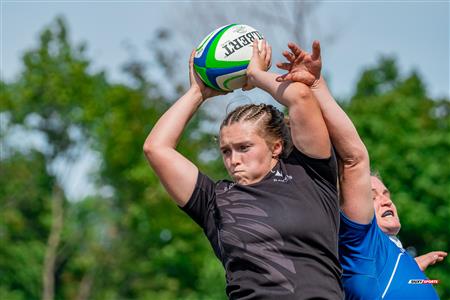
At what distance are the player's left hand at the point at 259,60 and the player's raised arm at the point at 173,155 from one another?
347 millimetres

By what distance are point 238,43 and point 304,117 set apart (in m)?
0.75

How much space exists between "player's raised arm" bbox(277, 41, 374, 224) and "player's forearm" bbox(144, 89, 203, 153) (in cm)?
55

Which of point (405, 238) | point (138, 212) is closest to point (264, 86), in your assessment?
point (405, 238)

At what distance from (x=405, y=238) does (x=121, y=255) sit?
16270 mm

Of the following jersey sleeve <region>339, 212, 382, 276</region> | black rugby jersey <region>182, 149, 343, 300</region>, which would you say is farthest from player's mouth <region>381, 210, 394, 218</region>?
black rugby jersey <region>182, 149, 343, 300</region>

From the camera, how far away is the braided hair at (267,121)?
4672 millimetres

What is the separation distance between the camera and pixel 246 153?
4621 millimetres

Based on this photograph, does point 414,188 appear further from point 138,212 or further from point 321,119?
point 321,119

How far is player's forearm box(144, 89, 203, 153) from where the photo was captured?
15.8 ft

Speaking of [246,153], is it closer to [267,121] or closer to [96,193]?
[267,121]

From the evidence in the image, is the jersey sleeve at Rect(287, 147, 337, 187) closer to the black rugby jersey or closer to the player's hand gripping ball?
the black rugby jersey

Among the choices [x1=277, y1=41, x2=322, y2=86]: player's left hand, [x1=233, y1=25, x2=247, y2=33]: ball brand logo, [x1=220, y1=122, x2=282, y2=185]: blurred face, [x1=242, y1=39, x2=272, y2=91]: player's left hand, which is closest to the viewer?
[x1=277, y1=41, x2=322, y2=86]: player's left hand

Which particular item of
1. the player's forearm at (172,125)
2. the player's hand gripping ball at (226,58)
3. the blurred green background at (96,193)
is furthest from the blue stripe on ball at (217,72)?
the blurred green background at (96,193)

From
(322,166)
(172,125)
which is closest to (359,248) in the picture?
(322,166)
